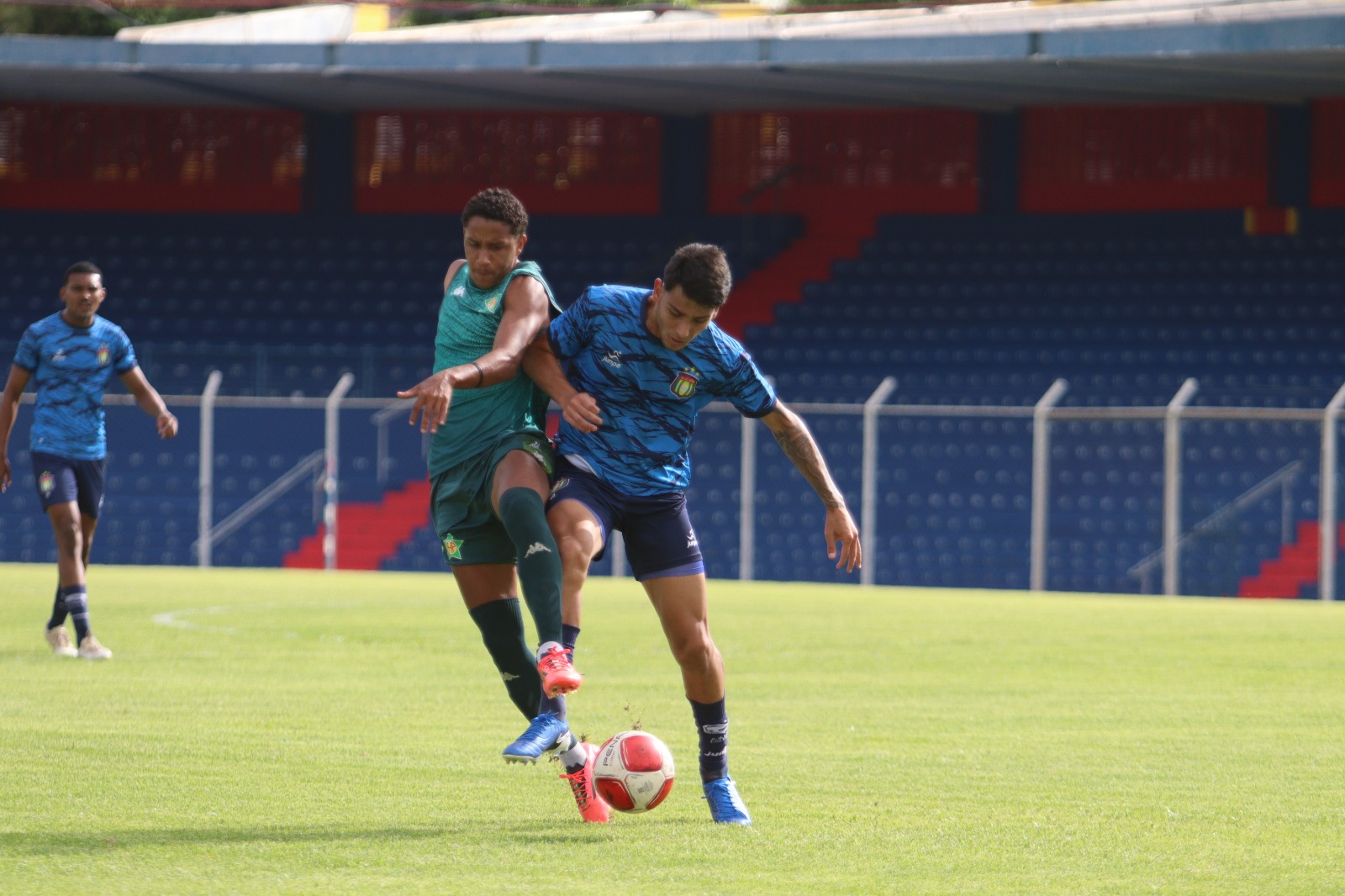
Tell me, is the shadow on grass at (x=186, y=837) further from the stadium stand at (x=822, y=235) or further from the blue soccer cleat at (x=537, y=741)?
the stadium stand at (x=822, y=235)

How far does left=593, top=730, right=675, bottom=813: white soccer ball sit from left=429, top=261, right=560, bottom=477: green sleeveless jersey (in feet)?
3.79

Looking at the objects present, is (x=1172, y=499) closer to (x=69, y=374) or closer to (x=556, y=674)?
(x=69, y=374)

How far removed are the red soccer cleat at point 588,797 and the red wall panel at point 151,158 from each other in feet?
87.6

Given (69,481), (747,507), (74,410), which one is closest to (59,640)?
(69,481)

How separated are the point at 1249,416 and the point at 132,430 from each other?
14281 millimetres

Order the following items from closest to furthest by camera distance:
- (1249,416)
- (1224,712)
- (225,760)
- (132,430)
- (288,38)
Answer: (225,760)
(1224,712)
(1249,416)
(132,430)
(288,38)

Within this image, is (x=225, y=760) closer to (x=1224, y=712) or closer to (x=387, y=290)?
(x=1224, y=712)

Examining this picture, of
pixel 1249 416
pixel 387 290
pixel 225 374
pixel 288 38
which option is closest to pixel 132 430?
pixel 225 374

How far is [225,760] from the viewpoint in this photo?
7.01 meters

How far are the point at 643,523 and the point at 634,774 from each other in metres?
0.82

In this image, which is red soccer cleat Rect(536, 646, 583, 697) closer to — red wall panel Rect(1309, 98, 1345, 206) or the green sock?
the green sock

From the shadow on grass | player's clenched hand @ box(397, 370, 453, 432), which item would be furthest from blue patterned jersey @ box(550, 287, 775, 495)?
the shadow on grass

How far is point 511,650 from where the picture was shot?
646 cm

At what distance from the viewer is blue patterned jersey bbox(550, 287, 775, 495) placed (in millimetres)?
6145
